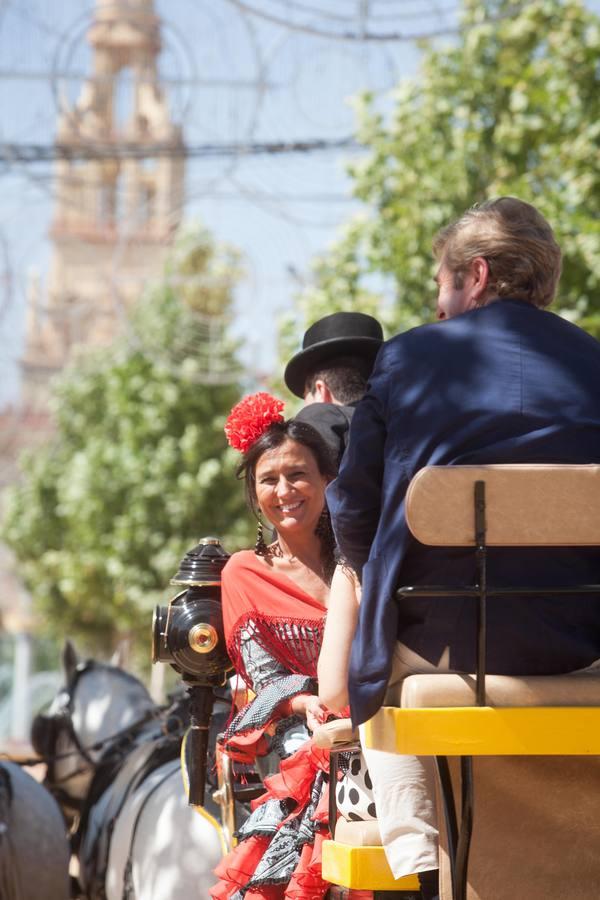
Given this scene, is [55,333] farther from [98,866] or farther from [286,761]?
[286,761]

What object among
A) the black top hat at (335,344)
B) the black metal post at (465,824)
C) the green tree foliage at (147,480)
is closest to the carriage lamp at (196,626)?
the black top hat at (335,344)

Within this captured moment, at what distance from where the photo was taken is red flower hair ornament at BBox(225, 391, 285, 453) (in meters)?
4.12

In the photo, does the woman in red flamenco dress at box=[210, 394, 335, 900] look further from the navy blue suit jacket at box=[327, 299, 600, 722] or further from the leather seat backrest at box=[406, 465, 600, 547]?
the leather seat backrest at box=[406, 465, 600, 547]

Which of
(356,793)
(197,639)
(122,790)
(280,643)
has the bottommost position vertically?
(122,790)

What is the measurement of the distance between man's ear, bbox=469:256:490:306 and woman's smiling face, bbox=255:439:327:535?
3.45ft

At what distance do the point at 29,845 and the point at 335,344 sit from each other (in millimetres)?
2730

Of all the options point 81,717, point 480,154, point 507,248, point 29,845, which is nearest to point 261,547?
point 507,248

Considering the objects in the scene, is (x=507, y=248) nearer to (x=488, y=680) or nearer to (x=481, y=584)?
(x=481, y=584)

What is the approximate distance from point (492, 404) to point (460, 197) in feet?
32.6

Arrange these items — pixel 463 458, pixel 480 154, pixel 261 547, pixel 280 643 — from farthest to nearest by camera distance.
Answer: pixel 480 154
pixel 261 547
pixel 280 643
pixel 463 458

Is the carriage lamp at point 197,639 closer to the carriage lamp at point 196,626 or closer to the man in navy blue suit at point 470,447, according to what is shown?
the carriage lamp at point 196,626

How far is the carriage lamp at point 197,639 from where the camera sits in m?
4.38

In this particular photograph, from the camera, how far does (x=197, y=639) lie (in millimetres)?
4359

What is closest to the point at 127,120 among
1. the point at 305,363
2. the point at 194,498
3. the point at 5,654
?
the point at 305,363
